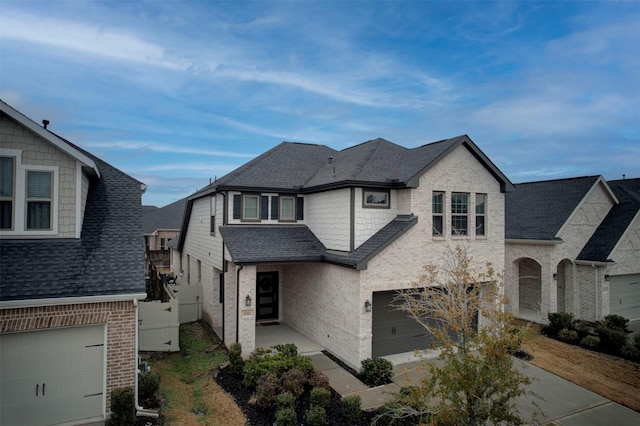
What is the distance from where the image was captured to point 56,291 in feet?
26.5

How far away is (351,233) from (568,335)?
10.7 m

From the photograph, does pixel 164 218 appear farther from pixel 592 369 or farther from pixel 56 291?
pixel 592 369

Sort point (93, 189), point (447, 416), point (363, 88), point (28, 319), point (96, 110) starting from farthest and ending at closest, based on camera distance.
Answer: point (363, 88)
point (96, 110)
point (93, 189)
point (28, 319)
point (447, 416)

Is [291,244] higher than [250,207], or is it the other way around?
[250,207]

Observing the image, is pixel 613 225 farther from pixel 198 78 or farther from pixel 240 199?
pixel 198 78

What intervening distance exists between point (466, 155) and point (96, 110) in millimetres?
15160

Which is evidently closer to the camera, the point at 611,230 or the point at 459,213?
the point at 459,213

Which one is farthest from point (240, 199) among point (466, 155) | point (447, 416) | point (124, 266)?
point (447, 416)

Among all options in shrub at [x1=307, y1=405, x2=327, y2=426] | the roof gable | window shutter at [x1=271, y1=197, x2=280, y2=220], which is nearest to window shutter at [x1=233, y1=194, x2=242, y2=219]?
window shutter at [x1=271, y1=197, x2=280, y2=220]

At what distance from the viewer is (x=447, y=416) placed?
5.92m

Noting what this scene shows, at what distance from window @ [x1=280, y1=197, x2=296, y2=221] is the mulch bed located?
7.22 meters

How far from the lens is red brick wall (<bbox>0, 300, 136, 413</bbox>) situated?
310 inches

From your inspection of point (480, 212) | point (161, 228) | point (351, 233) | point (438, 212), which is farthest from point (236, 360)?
point (161, 228)

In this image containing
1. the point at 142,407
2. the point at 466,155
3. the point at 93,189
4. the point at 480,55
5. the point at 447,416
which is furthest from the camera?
the point at 480,55
